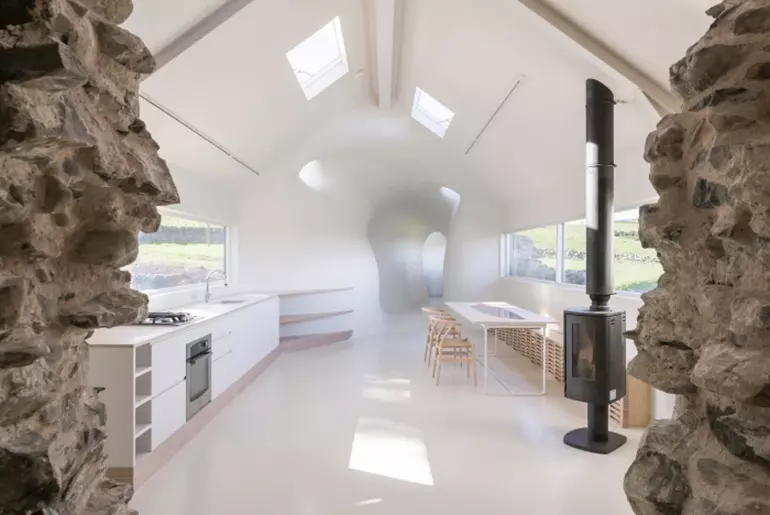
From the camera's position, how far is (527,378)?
5.97 m

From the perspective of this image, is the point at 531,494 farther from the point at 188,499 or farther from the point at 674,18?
the point at 674,18

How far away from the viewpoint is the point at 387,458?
11.6ft

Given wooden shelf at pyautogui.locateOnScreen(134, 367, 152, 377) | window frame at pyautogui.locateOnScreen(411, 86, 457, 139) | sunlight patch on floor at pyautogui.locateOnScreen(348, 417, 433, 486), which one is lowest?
sunlight patch on floor at pyautogui.locateOnScreen(348, 417, 433, 486)

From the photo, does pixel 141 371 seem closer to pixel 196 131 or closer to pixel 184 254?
pixel 196 131

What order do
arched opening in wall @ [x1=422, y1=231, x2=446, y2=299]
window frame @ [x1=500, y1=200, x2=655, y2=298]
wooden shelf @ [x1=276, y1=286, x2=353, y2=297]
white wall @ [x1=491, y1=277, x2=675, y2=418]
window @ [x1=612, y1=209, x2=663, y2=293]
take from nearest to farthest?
white wall @ [x1=491, y1=277, x2=675, y2=418], window @ [x1=612, y1=209, x2=663, y2=293], window frame @ [x1=500, y1=200, x2=655, y2=298], wooden shelf @ [x1=276, y1=286, x2=353, y2=297], arched opening in wall @ [x1=422, y1=231, x2=446, y2=299]

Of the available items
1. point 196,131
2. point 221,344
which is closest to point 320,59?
point 196,131

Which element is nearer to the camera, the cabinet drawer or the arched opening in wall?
the cabinet drawer

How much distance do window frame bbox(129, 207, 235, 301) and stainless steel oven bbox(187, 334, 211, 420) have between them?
22.3 inches

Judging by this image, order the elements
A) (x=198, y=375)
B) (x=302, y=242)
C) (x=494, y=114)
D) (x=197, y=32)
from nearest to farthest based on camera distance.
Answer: (x=197, y=32) < (x=198, y=375) < (x=494, y=114) < (x=302, y=242)

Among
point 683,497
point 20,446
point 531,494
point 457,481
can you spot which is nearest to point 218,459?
point 457,481

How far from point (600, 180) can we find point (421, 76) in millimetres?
2737

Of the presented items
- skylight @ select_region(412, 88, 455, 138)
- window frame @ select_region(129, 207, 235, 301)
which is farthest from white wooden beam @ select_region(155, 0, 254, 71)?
skylight @ select_region(412, 88, 455, 138)

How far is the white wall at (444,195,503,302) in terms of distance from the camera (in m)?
9.02

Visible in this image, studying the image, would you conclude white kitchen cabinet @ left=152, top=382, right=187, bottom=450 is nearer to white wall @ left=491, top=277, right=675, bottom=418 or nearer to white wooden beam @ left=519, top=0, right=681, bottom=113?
white wall @ left=491, top=277, right=675, bottom=418
